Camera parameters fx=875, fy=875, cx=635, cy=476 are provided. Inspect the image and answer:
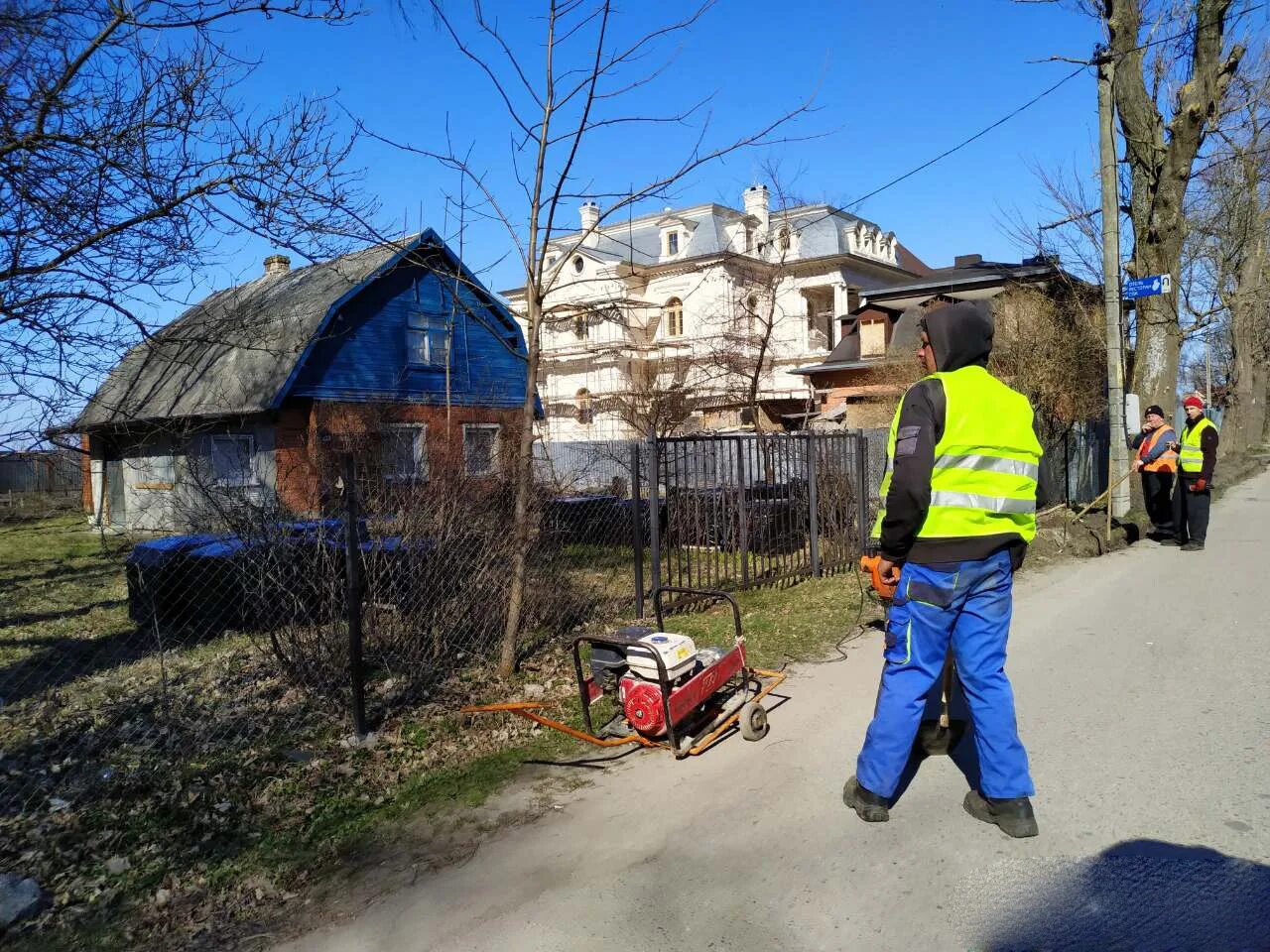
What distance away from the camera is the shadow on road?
285 cm

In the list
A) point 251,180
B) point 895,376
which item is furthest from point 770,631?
point 895,376

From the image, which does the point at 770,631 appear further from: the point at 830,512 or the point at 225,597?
the point at 225,597

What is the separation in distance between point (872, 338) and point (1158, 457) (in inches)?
750

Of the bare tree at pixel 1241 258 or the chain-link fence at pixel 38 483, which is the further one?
the bare tree at pixel 1241 258

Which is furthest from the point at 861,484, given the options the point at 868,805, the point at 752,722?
the point at 868,805

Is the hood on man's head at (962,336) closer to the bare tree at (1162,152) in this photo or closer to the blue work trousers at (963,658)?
the blue work trousers at (963,658)

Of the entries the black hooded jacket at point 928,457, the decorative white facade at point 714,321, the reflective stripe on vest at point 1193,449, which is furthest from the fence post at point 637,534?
the decorative white facade at point 714,321

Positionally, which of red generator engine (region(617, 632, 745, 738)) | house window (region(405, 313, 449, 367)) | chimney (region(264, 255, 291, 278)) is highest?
chimney (region(264, 255, 291, 278))

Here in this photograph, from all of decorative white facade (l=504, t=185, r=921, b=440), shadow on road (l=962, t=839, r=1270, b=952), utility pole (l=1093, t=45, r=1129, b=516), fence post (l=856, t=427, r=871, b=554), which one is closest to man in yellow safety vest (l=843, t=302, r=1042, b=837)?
shadow on road (l=962, t=839, r=1270, b=952)

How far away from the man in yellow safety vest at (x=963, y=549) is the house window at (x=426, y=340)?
19834 mm

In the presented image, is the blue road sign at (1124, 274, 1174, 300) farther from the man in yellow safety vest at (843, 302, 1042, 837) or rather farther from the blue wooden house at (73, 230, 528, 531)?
the man in yellow safety vest at (843, 302, 1042, 837)

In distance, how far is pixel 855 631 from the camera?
7520 mm

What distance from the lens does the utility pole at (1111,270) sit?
12.6 metres

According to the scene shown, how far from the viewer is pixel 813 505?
10.1 meters
